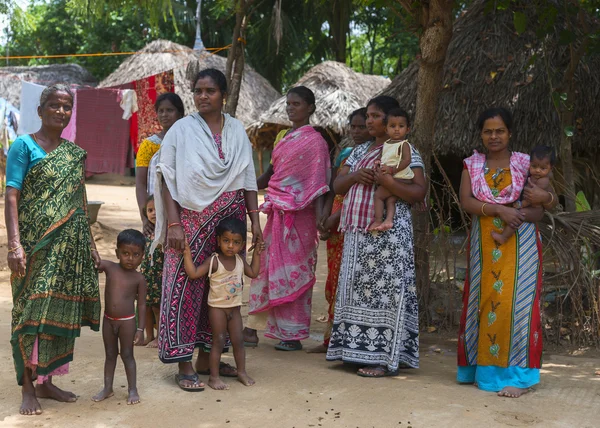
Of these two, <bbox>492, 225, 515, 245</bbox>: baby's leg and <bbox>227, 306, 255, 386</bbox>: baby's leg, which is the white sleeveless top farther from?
<bbox>492, 225, 515, 245</bbox>: baby's leg

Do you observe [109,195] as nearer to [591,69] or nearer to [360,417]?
[591,69]

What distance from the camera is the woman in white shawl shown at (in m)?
3.88

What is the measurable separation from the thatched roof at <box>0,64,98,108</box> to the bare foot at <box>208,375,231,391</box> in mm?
16026

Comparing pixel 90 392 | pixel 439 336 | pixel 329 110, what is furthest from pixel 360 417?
pixel 329 110

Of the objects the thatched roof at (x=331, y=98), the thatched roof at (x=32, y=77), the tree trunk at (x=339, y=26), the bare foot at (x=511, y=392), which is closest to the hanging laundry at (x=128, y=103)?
the thatched roof at (x=331, y=98)

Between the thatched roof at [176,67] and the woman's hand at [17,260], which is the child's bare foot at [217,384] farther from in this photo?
the thatched roof at [176,67]

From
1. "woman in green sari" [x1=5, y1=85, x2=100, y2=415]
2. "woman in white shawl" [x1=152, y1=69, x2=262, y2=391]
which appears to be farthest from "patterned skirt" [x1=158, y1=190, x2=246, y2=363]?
"woman in green sari" [x1=5, y1=85, x2=100, y2=415]

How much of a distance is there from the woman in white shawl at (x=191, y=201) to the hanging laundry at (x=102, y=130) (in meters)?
12.1

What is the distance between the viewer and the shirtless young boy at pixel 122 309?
368 centimetres

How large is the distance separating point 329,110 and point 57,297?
12500 millimetres

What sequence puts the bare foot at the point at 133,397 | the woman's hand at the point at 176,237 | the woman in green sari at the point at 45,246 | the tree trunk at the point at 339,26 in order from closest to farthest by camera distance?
1. the woman in green sari at the point at 45,246
2. the bare foot at the point at 133,397
3. the woman's hand at the point at 176,237
4. the tree trunk at the point at 339,26

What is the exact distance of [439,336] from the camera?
5.54 meters

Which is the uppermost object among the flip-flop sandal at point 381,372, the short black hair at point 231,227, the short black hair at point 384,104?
the short black hair at point 384,104

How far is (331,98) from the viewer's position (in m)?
15.8
